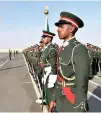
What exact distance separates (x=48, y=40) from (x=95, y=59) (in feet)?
42.9

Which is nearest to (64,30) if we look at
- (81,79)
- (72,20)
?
(72,20)

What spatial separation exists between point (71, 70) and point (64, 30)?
1.72 feet

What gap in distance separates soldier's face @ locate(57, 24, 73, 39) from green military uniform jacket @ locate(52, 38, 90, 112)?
0.09 m

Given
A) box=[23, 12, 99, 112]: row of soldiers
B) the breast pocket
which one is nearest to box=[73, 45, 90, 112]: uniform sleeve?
box=[23, 12, 99, 112]: row of soldiers

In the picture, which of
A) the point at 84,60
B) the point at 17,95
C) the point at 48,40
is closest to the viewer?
the point at 84,60

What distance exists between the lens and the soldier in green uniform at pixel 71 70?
343 cm

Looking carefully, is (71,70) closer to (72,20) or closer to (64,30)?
(64,30)

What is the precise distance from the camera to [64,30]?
12.7 feet

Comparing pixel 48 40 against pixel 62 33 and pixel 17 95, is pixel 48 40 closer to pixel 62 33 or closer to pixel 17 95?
pixel 62 33

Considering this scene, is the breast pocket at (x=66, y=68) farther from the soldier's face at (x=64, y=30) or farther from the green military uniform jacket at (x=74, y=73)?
the soldier's face at (x=64, y=30)

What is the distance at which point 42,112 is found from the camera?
8.03 metres

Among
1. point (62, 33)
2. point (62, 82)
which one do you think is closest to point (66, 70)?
point (62, 82)

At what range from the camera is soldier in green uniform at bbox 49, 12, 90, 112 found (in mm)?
3434

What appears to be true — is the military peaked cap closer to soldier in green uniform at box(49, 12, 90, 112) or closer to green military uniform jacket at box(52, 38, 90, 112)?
soldier in green uniform at box(49, 12, 90, 112)
